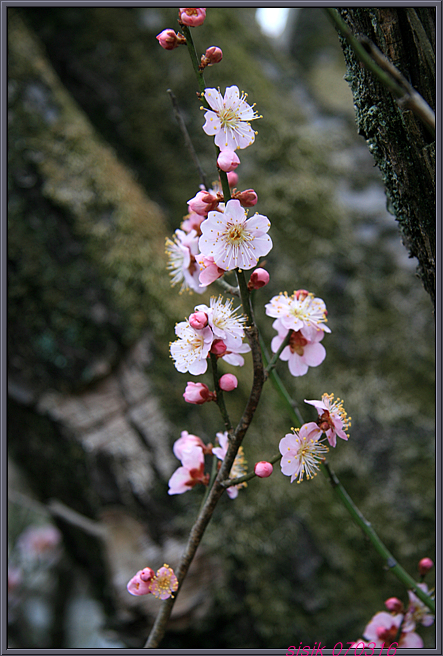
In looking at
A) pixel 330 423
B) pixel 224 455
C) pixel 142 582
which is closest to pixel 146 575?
pixel 142 582

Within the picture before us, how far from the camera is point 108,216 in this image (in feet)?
3.64

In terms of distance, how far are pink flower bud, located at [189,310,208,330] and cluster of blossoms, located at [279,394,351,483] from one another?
124 millimetres

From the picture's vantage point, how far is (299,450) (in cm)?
39

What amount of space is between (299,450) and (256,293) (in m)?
0.54

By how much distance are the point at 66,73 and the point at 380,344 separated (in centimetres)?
135

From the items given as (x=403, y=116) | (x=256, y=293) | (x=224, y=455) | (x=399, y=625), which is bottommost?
(x=399, y=625)

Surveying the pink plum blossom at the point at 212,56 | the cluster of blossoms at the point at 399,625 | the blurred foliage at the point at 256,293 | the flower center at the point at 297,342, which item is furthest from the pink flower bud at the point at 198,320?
the blurred foliage at the point at 256,293

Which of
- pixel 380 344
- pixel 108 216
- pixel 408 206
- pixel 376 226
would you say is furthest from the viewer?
pixel 376 226

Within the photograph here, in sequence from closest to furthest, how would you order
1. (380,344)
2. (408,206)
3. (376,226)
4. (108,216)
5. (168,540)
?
(408,206)
(168,540)
(108,216)
(380,344)
(376,226)

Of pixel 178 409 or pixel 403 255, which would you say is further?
pixel 403 255

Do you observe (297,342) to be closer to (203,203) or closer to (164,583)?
(203,203)

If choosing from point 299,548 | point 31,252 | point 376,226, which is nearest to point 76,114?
point 31,252

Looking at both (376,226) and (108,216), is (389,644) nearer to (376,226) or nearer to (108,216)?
(108,216)

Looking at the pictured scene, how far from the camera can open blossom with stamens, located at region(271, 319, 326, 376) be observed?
441 millimetres
